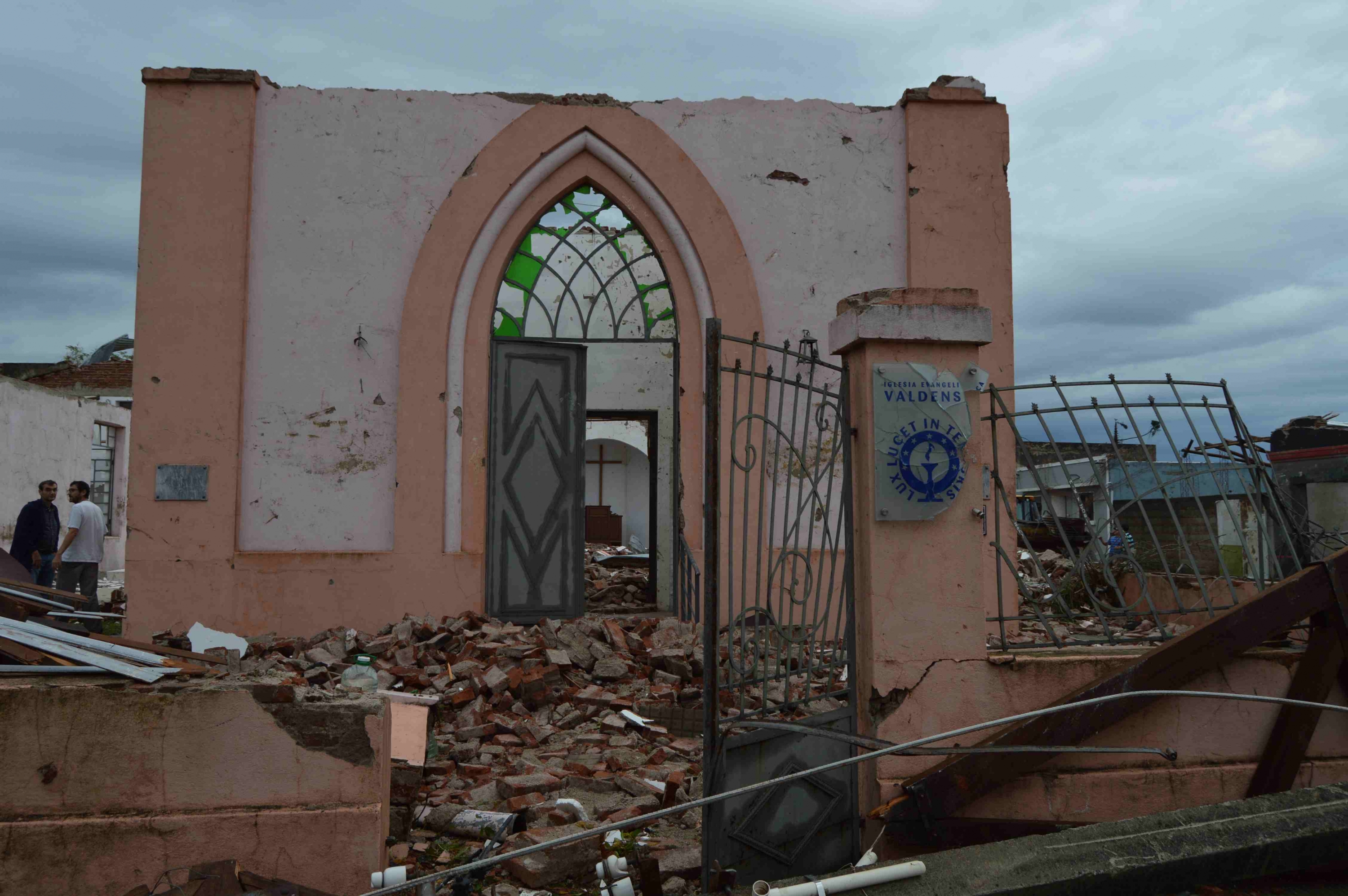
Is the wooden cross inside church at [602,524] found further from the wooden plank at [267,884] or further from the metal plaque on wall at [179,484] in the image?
the wooden plank at [267,884]

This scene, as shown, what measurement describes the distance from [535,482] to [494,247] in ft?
6.84

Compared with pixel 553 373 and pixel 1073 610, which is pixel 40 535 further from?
pixel 1073 610

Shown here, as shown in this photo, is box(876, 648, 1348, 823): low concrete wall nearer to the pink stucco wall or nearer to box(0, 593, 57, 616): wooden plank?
box(0, 593, 57, 616): wooden plank

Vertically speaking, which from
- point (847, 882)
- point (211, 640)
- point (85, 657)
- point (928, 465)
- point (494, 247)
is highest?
point (494, 247)

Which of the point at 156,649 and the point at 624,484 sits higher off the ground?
the point at 624,484

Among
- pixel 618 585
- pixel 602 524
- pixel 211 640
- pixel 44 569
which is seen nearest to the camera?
pixel 211 640

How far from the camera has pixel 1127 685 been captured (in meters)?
3.78

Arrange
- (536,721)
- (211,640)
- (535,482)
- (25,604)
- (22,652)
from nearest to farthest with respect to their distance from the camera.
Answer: (22,652), (25,604), (536,721), (211,640), (535,482)

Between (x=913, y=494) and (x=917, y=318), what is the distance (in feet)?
2.37

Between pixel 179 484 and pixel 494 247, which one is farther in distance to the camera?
pixel 494 247

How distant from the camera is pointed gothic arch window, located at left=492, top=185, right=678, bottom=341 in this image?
26.9ft

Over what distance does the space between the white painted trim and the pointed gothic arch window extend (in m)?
0.25

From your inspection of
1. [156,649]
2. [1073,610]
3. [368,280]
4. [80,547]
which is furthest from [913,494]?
[80,547]

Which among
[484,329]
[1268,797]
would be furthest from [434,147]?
[1268,797]
